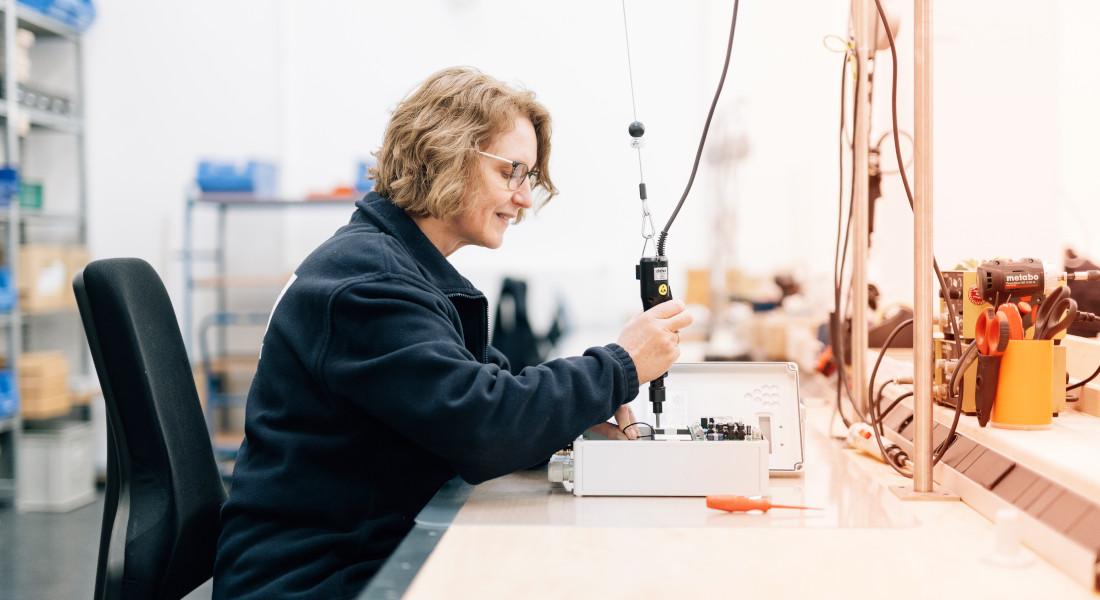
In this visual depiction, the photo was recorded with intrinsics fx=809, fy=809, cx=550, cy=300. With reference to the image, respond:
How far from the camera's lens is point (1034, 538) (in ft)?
2.75

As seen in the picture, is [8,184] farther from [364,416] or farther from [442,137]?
[364,416]

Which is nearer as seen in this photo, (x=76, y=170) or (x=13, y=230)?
(x=13, y=230)

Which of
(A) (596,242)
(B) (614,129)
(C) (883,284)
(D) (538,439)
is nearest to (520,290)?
(A) (596,242)

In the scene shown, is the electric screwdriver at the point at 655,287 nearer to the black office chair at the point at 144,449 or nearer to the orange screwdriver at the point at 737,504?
the orange screwdriver at the point at 737,504

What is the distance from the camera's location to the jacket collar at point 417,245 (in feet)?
4.00

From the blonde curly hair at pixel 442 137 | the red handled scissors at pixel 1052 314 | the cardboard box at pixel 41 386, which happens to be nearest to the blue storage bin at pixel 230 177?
the cardboard box at pixel 41 386

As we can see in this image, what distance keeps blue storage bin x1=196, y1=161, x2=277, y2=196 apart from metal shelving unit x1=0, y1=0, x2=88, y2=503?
71cm

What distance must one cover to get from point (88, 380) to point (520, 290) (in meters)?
2.12

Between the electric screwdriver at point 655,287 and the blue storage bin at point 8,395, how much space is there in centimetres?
326

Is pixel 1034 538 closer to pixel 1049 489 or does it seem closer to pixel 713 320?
pixel 1049 489

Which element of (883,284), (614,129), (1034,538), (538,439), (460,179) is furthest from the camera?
(614,129)

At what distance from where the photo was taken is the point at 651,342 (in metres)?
1.11

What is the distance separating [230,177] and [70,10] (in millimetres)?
1096

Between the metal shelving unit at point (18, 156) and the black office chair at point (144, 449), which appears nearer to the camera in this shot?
the black office chair at point (144, 449)
